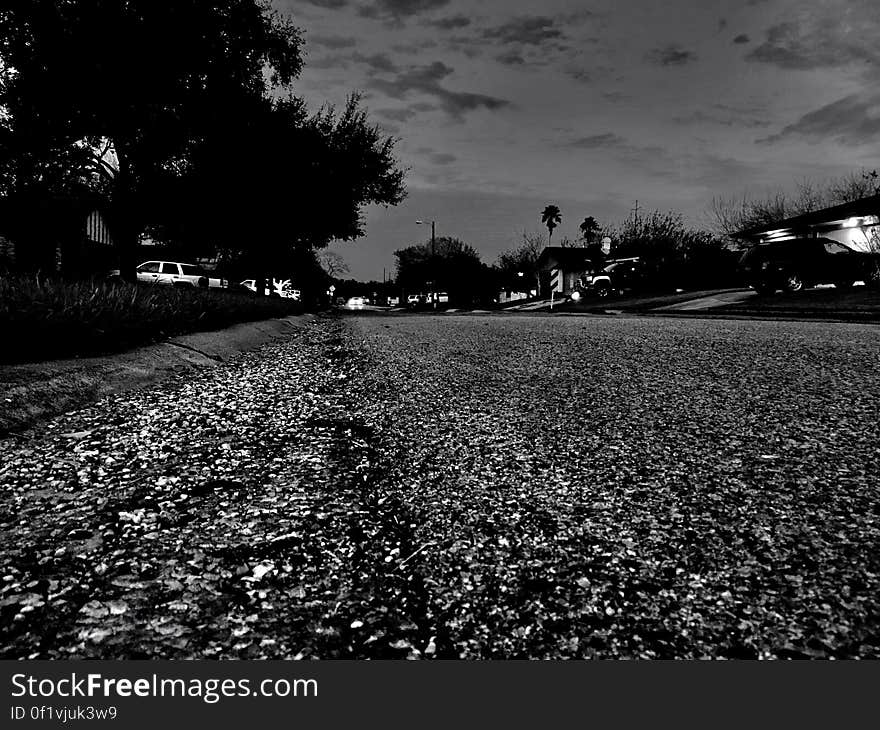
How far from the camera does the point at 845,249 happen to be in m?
20.8

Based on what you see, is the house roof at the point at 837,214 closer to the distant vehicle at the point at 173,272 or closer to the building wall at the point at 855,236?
the building wall at the point at 855,236

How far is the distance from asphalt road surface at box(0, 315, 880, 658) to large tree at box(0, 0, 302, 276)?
12.1 m

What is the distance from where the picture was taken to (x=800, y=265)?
1991 cm

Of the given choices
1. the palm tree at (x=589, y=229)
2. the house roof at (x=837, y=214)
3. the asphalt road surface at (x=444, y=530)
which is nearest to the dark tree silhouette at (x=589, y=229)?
the palm tree at (x=589, y=229)

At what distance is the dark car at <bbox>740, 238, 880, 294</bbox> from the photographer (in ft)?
65.2

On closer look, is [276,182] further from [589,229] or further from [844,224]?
[589,229]

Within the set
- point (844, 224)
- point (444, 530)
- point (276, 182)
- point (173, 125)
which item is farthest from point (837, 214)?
point (444, 530)

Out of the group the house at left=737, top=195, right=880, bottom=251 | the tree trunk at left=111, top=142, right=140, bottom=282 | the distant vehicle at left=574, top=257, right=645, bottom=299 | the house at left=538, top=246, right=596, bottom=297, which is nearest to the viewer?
the tree trunk at left=111, top=142, right=140, bottom=282

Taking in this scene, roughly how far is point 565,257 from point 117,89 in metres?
60.6

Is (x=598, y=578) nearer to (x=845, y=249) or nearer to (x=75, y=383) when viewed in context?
(x=75, y=383)

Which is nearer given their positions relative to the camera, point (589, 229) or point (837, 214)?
point (837, 214)

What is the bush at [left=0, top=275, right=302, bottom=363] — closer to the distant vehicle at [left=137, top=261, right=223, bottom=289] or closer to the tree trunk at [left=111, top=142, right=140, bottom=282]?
the tree trunk at [left=111, top=142, right=140, bottom=282]

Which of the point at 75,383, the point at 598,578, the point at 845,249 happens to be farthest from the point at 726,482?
the point at 845,249

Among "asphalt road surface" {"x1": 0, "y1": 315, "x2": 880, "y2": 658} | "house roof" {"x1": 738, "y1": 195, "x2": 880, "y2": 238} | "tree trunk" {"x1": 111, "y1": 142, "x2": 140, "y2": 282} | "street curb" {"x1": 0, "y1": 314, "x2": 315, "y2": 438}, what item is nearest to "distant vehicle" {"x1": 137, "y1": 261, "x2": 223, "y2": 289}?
"tree trunk" {"x1": 111, "y1": 142, "x2": 140, "y2": 282}
